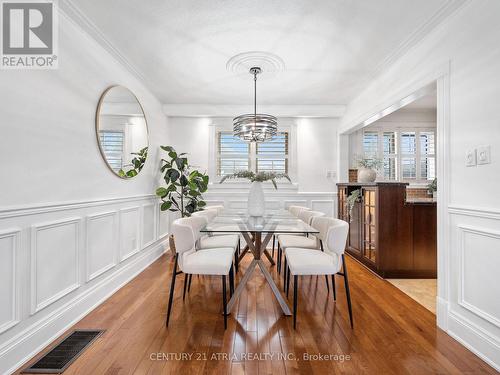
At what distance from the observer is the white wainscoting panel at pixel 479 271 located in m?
1.63

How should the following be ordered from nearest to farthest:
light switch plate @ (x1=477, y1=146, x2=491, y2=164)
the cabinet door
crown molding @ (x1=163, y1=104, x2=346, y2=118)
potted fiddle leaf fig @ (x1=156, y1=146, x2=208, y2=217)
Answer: light switch plate @ (x1=477, y1=146, x2=491, y2=164)
the cabinet door
potted fiddle leaf fig @ (x1=156, y1=146, x2=208, y2=217)
crown molding @ (x1=163, y1=104, x2=346, y2=118)

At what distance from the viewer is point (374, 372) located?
154 centimetres

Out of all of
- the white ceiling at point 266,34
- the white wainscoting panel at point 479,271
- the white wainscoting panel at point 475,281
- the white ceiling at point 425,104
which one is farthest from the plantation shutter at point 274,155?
the white wainscoting panel at point 479,271

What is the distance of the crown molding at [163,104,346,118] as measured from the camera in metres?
4.49

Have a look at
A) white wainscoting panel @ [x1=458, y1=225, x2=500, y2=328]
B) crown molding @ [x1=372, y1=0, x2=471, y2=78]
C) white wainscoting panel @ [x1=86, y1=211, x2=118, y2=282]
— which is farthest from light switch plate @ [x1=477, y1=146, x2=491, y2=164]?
white wainscoting panel @ [x1=86, y1=211, x2=118, y2=282]

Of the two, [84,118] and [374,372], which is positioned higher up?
[84,118]

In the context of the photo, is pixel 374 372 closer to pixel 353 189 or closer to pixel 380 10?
pixel 380 10

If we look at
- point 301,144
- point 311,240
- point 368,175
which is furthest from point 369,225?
point 301,144

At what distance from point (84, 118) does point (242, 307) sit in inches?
89.3

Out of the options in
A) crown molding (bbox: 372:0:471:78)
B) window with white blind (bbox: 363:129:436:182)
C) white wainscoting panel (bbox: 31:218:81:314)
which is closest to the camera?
white wainscoting panel (bbox: 31:218:81:314)

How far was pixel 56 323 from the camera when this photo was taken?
1.93m

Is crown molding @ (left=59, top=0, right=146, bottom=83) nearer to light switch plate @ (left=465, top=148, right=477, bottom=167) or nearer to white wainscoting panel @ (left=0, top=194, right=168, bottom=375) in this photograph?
white wainscoting panel @ (left=0, top=194, right=168, bottom=375)

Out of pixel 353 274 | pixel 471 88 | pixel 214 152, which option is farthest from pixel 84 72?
pixel 353 274

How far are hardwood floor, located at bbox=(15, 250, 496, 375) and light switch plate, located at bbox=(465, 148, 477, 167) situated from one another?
4.28 feet
